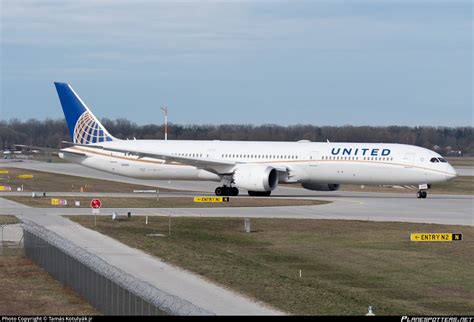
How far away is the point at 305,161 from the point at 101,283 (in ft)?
147

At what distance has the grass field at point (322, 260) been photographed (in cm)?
2734

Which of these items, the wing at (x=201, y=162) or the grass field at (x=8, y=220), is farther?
the wing at (x=201, y=162)

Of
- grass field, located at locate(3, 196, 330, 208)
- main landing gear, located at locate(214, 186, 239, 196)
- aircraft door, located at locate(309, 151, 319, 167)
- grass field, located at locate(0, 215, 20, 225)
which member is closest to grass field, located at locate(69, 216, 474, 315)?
grass field, located at locate(0, 215, 20, 225)

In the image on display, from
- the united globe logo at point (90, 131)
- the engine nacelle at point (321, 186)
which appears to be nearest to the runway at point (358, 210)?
the engine nacelle at point (321, 186)

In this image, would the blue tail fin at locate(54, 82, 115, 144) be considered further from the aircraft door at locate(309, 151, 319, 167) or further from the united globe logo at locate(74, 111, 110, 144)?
the aircraft door at locate(309, 151, 319, 167)

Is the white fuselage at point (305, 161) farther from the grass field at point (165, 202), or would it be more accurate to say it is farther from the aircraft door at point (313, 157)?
the grass field at point (165, 202)

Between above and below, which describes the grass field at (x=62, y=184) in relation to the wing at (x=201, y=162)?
below

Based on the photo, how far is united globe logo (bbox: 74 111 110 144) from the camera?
7912 centimetres

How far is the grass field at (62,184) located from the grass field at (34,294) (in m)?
47.9

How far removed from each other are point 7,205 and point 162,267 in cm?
3012

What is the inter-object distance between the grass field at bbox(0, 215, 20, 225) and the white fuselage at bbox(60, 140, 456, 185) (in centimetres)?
2351

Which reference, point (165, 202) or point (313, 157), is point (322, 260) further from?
point (313, 157)

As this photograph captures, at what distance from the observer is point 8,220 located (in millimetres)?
48750

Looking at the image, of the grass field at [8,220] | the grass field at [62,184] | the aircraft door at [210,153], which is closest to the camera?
the grass field at [8,220]
